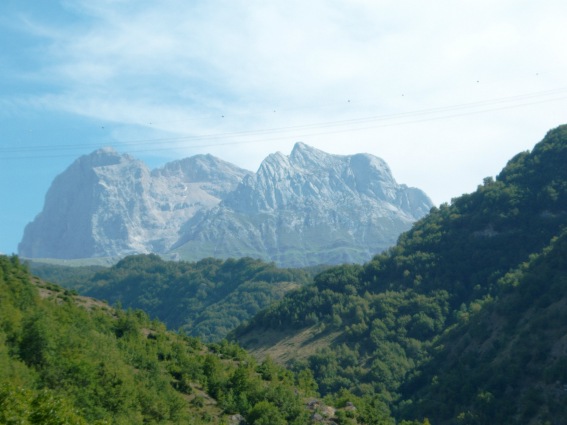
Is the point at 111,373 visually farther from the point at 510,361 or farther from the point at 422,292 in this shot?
the point at 422,292

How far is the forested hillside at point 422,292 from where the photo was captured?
12950cm

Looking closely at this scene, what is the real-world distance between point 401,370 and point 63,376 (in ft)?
277

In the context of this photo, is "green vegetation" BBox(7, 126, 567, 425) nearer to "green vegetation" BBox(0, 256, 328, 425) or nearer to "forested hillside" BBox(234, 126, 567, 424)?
"green vegetation" BBox(0, 256, 328, 425)

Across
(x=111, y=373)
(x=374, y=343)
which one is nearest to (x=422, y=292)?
(x=374, y=343)

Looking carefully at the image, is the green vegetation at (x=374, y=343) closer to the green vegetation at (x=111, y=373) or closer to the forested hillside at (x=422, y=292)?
the green vegetation at (x=111, y=373)

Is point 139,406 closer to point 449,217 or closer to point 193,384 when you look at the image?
point 193,384

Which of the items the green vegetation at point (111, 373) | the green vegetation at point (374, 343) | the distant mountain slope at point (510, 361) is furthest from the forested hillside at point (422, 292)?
the green vegetation at point (111, 373)

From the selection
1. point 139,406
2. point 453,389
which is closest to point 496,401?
point 453,389

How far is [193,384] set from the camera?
74875 mm

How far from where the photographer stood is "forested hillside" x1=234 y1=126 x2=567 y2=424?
130 meters

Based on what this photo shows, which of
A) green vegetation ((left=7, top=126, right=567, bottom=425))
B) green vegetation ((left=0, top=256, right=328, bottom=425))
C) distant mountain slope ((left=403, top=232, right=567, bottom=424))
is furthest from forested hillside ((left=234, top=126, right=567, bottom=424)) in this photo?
green vegetation ((left=0, top=256, right=328, bottom=425))

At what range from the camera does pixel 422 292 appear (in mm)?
157250

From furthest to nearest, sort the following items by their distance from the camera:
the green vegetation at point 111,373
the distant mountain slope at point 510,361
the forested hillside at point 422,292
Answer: the forested hillside at point 422,292, the distant mountain slope at point 510,361, the green vegetation at point 111,373

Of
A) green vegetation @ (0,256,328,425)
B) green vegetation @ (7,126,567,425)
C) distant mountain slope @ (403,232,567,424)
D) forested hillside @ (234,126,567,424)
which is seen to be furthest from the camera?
forested hillside @ (234,126,567,424)
